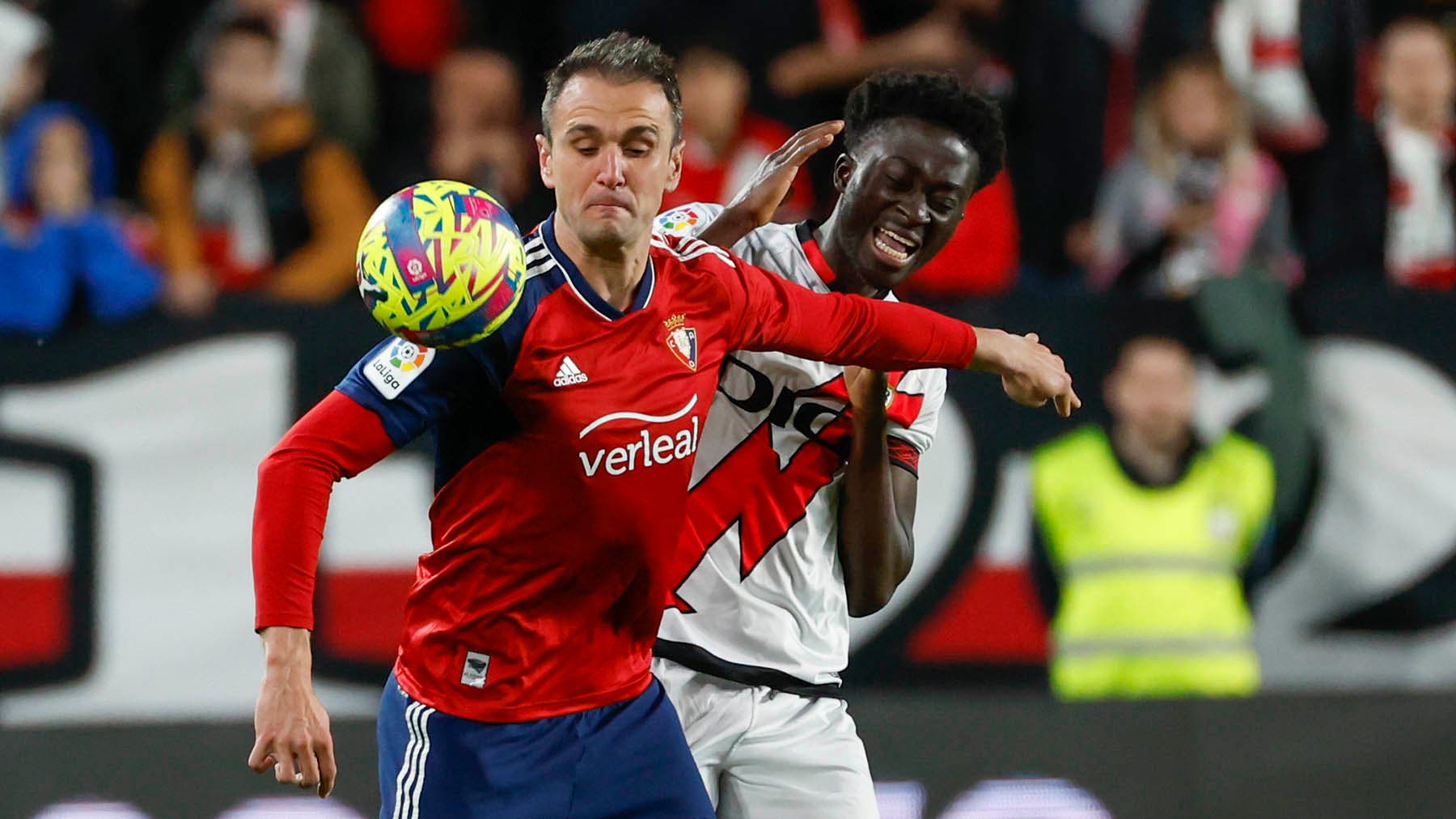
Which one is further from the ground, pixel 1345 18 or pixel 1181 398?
pixel 1345 18

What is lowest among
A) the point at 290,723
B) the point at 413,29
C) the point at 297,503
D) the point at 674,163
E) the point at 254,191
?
the point at 290,723

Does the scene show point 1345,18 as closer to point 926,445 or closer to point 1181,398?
point 1181,398

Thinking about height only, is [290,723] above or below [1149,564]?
above

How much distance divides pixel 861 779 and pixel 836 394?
33.0 inches

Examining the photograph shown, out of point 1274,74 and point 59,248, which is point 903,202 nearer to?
point 59,248

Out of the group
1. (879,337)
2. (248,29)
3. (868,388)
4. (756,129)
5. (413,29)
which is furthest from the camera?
(413,29)

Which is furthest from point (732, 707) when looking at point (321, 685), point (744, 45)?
point (744, 45)

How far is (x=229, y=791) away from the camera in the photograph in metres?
5.57

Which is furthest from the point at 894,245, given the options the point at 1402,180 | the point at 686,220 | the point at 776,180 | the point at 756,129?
the point at 1402,180

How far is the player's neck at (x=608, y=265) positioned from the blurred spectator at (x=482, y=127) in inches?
149

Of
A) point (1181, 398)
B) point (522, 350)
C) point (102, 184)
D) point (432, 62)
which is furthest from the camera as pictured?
point (432, 62)

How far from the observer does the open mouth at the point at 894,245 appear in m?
4.24

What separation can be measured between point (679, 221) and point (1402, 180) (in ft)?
13.6

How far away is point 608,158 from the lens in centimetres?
350
